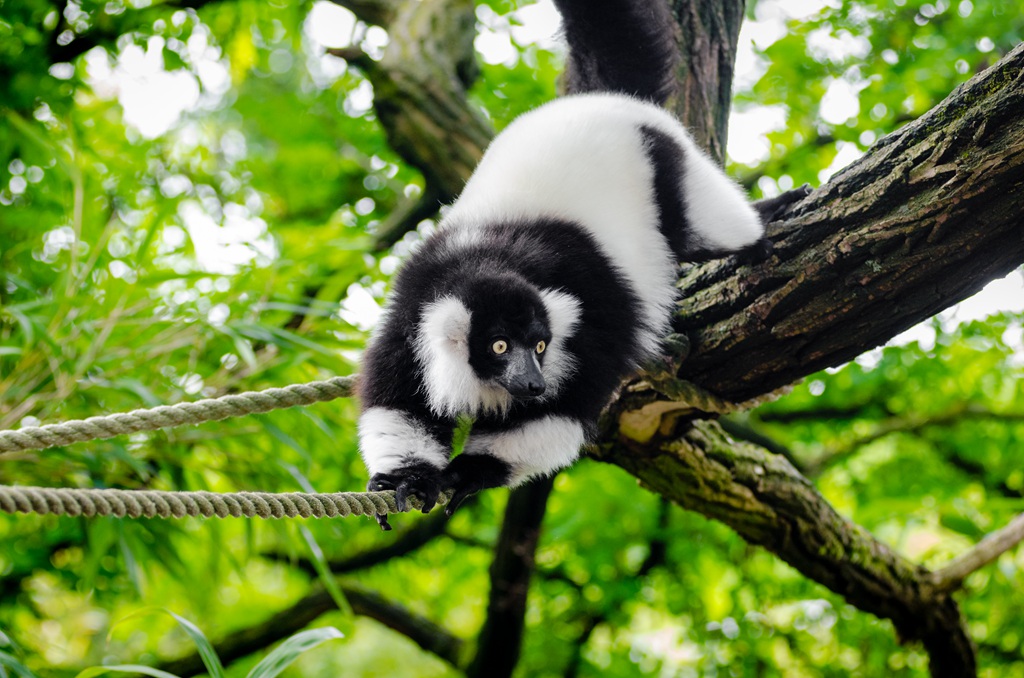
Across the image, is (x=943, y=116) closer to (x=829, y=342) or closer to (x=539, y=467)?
(x=829, y=342)

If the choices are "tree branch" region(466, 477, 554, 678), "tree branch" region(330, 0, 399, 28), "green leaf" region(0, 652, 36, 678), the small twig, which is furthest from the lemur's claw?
"tree branch" region(330, 0, 399, 28)

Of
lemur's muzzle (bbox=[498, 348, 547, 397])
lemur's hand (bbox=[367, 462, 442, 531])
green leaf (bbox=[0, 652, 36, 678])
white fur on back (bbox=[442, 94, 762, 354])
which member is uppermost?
white fur on back (bbox=[442, 94, 762, 354])

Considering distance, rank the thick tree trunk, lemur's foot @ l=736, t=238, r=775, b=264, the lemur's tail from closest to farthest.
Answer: the thick tree trunk, lemur's foot @ l=736, t=238, r=775, b=264, the lemur's tail

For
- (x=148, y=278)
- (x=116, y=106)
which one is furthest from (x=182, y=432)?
(x=116, y=106)

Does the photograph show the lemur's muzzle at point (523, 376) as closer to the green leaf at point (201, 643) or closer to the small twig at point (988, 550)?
the green leaf at point (201, 643)

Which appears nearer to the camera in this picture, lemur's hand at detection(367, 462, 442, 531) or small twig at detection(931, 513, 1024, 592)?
lemur's hand at detection(367, 462, 442, 531)

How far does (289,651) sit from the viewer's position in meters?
2.35

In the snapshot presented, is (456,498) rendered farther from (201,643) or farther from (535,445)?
(201,643)

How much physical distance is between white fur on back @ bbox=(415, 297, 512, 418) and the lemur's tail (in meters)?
1.47

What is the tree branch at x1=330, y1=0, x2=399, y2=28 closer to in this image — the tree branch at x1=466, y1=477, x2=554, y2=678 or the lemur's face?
the tree branch at x1=466, y1=477, x2=554, y2=678

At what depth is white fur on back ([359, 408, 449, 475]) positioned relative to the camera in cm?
249

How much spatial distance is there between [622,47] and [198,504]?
2410mm

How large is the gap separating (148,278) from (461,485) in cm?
196

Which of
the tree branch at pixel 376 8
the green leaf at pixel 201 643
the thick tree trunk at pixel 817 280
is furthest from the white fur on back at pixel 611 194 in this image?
the tree branch at pixel 376 8
